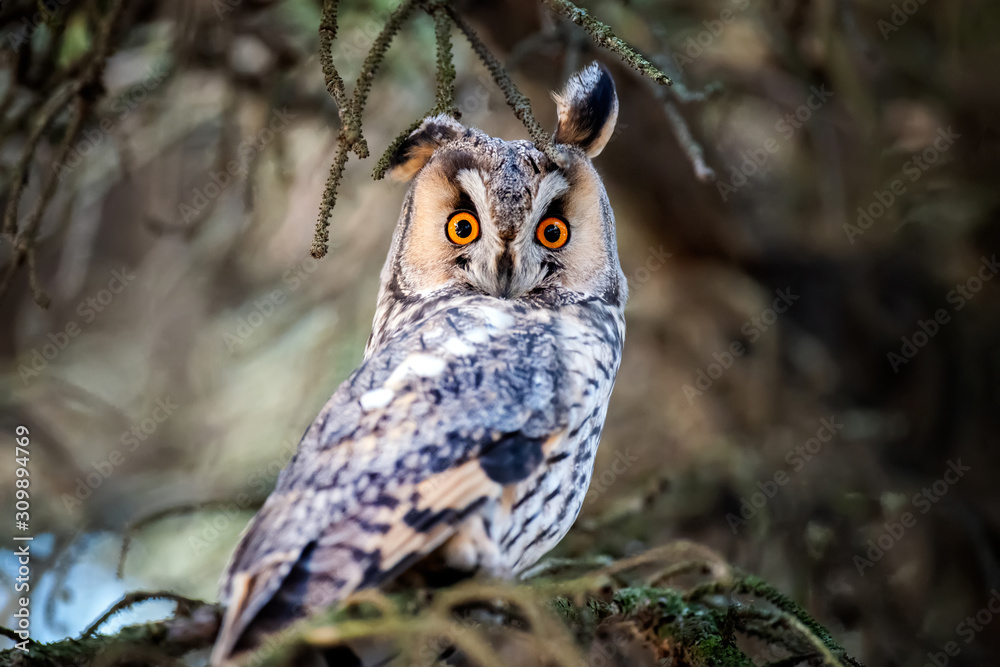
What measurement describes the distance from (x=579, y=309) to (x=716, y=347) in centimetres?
148

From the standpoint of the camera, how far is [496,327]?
5.46 ft

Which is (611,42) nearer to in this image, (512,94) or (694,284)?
(512,94)

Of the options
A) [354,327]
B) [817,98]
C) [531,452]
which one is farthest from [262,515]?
[817,98]

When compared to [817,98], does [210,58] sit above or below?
above

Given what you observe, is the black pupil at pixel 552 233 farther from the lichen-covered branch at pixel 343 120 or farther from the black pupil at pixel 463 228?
the lichen-covered branch at pixel 343 120

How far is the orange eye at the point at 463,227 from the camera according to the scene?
1.84 metres

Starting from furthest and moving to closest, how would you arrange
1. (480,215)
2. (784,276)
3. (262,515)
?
1. (784,276)
2. (480,215)
3. (262,515)

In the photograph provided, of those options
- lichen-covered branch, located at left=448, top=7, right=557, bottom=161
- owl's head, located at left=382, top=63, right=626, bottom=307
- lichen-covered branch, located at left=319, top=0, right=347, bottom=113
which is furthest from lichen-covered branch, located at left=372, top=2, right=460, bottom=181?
owl's head, located at left=382, top=63, right=626, bottom=307

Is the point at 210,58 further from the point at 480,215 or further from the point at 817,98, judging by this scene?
the point at 817,98

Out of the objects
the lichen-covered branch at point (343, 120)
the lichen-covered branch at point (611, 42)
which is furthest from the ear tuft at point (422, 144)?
the lichen-covered branch at point (611, 42)

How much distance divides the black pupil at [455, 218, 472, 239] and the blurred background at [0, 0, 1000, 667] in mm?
734

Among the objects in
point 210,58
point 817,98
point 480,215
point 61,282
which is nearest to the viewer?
point 480,215

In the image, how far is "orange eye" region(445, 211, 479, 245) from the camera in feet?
6.05

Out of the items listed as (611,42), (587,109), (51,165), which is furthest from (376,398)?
(51,165)
